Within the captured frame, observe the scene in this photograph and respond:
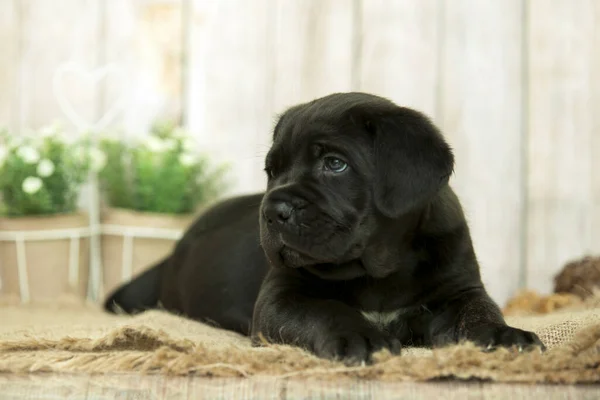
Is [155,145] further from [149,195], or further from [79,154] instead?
[79,154]

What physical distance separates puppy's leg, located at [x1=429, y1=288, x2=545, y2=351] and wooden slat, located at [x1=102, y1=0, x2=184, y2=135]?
2.77 m

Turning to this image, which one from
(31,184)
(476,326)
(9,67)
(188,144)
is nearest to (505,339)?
(476,326)

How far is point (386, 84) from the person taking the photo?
165 inches

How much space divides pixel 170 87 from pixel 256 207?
181cm

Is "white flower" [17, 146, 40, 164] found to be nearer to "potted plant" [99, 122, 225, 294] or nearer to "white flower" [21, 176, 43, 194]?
"white flower" [21, 176, 43, 194]

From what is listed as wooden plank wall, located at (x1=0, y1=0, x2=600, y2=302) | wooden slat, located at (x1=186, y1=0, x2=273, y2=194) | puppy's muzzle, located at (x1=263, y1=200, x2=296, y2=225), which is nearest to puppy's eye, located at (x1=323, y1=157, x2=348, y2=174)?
puppy's muzzle, located at (x1=263, y1=200, x2=296, y2=225)

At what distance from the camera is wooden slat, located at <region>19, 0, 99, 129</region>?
14.8ft

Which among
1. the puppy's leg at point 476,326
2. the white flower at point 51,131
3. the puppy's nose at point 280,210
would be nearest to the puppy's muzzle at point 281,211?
the puppy's nose at point 280,210

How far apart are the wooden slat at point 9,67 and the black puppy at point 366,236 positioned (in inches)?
107

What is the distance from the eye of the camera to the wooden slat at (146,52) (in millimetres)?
4480

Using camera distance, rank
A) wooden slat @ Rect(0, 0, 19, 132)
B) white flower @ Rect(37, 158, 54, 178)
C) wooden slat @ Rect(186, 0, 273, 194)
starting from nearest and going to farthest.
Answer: white flower @ Rect(37, 158, 54, 178) → wooden slat @ Rect(186, 0, 273, 194) → wooden slat @ Rect(0, 0, 19, 132)

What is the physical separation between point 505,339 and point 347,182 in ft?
1.84

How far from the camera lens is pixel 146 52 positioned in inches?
178

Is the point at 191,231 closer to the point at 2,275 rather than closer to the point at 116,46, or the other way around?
the point at 2,275
